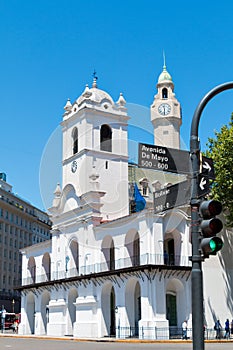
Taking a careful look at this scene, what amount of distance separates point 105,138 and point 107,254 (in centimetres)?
1222

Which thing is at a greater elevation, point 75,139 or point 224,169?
point 75,139

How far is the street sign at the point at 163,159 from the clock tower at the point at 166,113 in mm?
51166

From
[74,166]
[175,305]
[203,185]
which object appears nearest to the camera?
[203,185]

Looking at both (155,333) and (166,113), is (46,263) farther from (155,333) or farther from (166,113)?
(166,113)

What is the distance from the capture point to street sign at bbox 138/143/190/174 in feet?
33.4

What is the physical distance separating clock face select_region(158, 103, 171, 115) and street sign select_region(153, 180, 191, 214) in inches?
2056

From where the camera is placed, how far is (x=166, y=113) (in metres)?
62.8

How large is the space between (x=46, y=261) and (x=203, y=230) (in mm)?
46038

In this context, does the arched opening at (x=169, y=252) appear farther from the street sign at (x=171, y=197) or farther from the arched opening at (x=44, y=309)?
the street sign at (x=171, y=197)

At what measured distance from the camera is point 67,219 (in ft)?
157

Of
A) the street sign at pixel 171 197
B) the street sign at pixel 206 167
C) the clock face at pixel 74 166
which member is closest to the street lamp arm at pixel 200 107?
the street sign at pixel 206 167

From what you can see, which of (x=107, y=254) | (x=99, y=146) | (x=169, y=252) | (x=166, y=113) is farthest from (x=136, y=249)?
(x=166, y=113)

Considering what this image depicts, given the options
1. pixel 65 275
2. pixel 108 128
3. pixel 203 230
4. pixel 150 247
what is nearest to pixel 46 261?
pixel 65 275

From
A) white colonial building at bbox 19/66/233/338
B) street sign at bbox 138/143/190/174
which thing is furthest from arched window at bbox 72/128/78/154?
street sign at bbox 138/143/190/174
